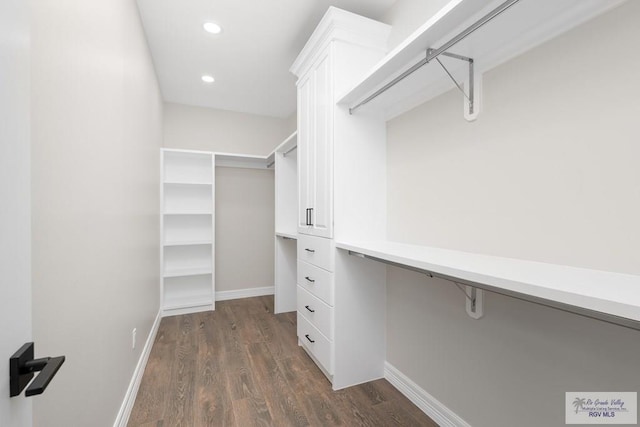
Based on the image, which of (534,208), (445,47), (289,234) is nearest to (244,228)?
(289,234)

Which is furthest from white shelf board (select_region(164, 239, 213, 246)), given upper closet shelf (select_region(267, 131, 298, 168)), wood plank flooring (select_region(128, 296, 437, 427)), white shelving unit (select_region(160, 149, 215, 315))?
upper closet shelf (select_region(267, 131, 298, 168))

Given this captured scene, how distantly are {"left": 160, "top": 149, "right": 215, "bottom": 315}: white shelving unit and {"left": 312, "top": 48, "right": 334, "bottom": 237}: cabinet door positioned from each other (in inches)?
74.5

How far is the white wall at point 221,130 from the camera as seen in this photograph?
376 cm

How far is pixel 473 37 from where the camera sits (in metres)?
1.21

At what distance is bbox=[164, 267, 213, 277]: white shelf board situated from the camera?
340 cm

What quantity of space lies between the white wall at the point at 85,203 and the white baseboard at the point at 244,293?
1933 mm

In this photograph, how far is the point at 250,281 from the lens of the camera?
4137 millimetres

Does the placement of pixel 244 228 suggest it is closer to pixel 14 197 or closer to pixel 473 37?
pixel 473 37

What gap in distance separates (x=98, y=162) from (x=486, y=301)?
1918mm

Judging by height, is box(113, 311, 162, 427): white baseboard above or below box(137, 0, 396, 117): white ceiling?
below

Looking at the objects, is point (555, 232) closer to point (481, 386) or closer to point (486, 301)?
point (486, 301)

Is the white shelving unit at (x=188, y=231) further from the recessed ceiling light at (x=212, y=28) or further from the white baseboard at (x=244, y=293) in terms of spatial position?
the recessed ceiling light at (x=212, y=28)

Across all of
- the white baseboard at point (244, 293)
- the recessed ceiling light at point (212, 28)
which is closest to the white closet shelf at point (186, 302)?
the white baseboard at point (244, 293)

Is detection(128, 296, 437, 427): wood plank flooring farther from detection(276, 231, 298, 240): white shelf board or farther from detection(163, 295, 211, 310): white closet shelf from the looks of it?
detection(276, 231, 298, 240): white shelf board
